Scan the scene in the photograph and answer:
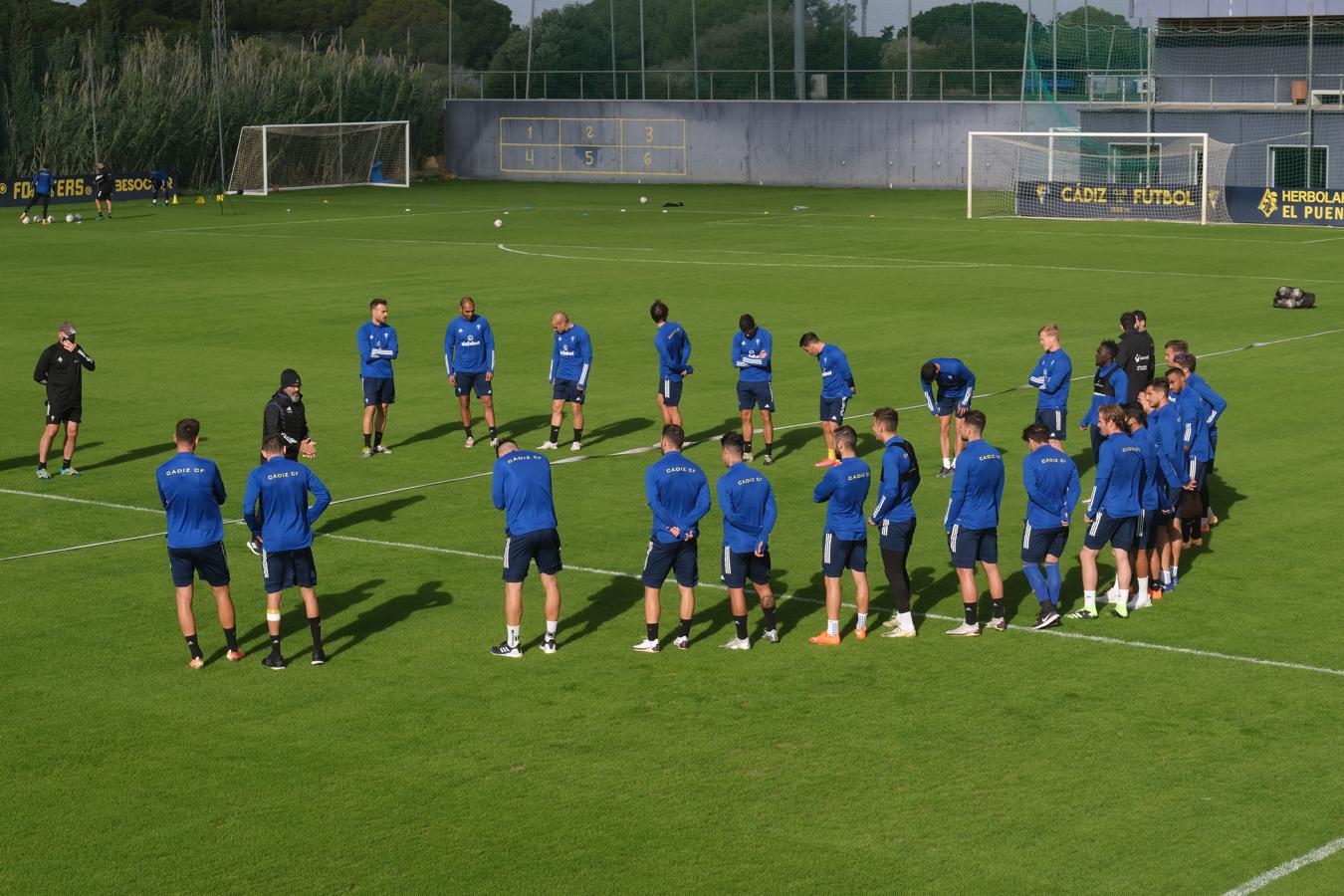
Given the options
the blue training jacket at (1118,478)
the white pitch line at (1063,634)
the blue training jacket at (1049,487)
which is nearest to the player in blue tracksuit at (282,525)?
the white pitch line at (1063,634)

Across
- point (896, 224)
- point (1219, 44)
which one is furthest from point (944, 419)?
point (1219, 44)

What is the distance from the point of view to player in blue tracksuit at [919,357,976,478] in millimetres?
21516

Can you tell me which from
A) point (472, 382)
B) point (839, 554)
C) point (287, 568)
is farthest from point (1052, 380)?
point (287, 568)

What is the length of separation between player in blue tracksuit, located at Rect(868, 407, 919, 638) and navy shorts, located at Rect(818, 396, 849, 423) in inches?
264

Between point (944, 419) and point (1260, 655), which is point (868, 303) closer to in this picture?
point (944, 419)

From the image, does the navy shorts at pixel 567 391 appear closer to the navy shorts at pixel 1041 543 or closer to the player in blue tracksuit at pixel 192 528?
the navy shorts at pixel 1041 543

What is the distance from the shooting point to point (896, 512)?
15414 millimetres

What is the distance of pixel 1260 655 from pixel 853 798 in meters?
4.72

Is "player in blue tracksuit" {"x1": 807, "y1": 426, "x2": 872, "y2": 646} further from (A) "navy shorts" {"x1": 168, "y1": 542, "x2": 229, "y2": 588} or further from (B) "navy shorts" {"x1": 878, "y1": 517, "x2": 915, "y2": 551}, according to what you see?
(A) "navy shorts" {"x1": 168, "y1": 542, "x2": 229, "y2": 588}

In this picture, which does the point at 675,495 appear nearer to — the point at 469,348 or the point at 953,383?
the point at 953,383

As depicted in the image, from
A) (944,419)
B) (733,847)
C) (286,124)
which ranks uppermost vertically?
(286,124)

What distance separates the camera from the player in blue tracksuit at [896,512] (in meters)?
15.2

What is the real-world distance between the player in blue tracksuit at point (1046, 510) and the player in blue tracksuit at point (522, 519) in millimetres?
3970

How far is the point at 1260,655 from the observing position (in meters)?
14.8
